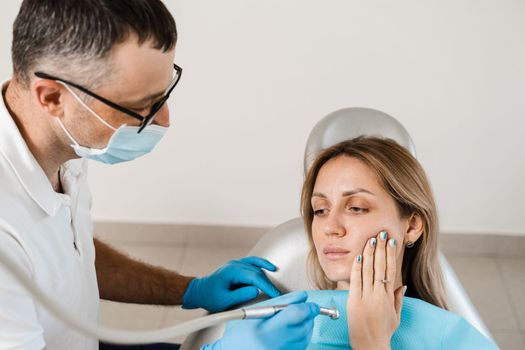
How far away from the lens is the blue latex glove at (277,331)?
1.24 meters

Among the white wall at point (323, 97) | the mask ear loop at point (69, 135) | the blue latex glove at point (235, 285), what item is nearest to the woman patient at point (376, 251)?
the blue latex glove at point (235, 285)

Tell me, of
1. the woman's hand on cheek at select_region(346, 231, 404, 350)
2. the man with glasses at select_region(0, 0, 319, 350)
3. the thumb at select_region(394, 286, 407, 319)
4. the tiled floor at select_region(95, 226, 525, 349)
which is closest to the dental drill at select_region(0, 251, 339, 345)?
the man with glasses at select_region(0, 0, 319, 350)

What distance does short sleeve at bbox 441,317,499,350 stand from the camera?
56.1 inches

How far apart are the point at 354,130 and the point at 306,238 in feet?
0.92

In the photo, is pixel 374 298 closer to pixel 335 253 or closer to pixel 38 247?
pixel 335 253

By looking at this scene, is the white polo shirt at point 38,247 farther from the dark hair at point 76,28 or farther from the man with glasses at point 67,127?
the dark hair at point 76,28

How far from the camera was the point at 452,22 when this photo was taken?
2576 mm

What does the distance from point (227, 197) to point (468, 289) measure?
1.05 meters

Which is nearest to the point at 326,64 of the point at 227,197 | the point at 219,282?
the point at 227,197

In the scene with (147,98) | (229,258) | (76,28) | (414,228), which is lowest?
(229,258)

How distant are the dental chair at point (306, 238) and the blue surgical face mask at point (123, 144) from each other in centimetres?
40

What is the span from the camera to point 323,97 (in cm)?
272

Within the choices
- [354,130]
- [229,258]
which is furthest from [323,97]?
[354,130]

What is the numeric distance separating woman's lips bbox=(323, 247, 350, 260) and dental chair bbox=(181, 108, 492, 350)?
0.11 m
